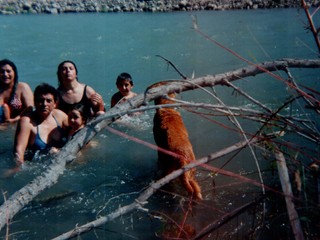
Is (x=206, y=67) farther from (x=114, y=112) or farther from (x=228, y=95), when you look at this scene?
(x=114, y=112)

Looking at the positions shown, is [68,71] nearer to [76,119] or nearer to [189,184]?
[76,119]

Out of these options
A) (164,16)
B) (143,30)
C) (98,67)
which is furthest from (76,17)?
(98,67)

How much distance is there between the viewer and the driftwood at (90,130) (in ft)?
9.09

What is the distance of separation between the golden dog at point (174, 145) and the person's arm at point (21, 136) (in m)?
1.84

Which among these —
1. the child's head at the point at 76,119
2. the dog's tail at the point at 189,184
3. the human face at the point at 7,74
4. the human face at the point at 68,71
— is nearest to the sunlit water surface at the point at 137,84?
the dog's tail at the point at 189,184

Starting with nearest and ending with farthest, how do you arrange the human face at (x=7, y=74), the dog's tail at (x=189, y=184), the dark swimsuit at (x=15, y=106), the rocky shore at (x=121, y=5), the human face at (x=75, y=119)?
the dog's tail at (x=189, y=184)
the human face at (x=75, y=119)
the human face at (x=7, y=74)
the dark swimsuit at (x=15, y=106)
the rocky shore at (x=121, y=5)

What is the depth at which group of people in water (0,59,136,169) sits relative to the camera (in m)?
5.60

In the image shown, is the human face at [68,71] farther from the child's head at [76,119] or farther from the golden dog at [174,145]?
the golden dog at [174,145]

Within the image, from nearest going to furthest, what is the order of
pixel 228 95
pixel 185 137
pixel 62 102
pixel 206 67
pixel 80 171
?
pixel 185 137, pixel 80 171, pixel 62 102, pixel 228 95, pixel 206 67

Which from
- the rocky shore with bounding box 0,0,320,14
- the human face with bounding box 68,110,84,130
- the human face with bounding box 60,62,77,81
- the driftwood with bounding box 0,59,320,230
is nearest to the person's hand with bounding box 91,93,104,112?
the human face with bounding box 60,62,77,81

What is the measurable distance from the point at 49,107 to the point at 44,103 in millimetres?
102

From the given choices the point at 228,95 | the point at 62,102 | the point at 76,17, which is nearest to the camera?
the point at 62,102

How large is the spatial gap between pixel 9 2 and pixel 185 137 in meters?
23.2

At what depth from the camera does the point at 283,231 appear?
11.8 ft
